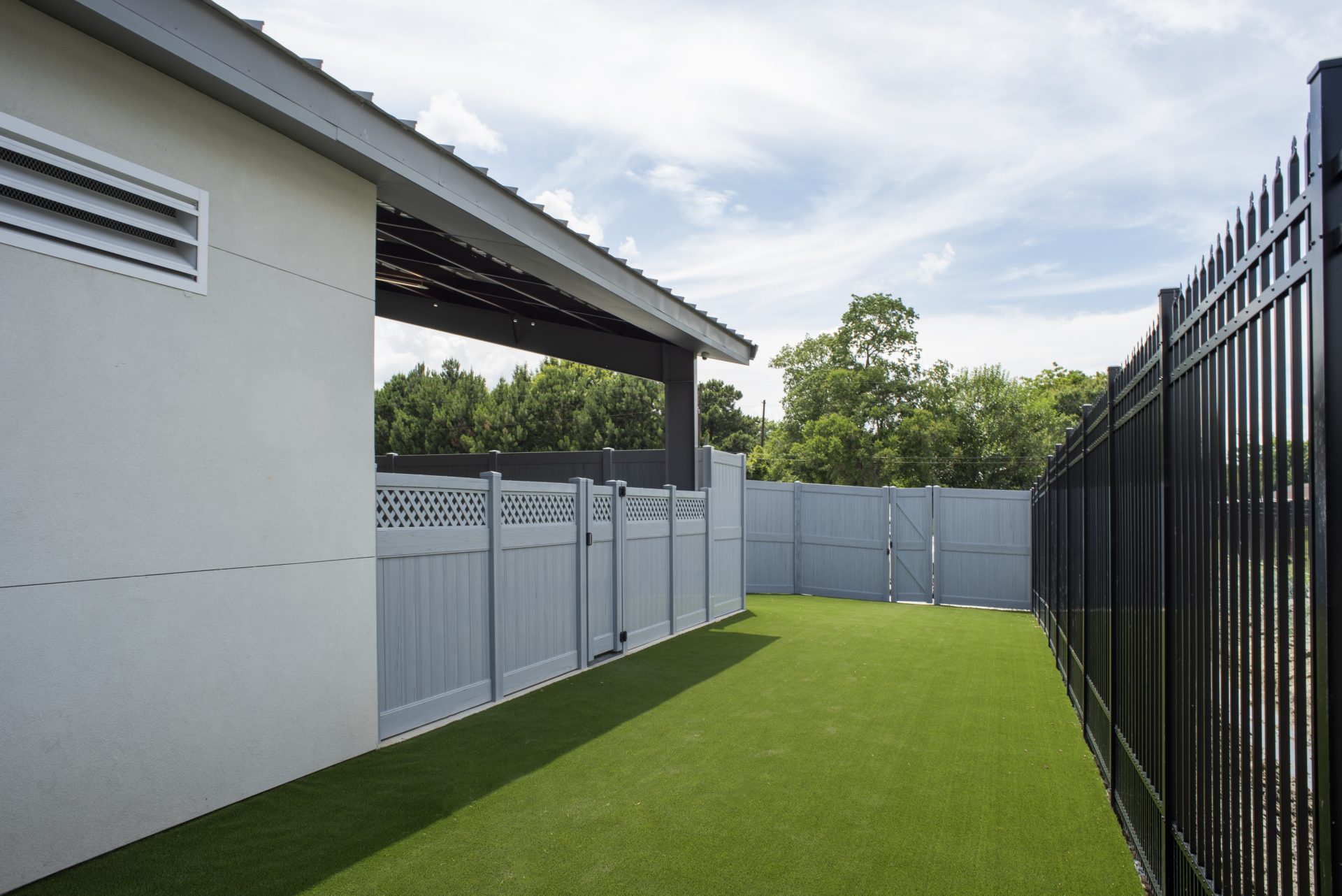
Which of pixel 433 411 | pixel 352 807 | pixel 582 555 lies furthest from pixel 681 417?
pixel 433 411

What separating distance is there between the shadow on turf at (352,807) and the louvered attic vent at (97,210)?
8.66 ft

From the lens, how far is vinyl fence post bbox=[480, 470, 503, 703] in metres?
6.69

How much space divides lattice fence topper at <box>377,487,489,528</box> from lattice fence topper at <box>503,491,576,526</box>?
400 mm

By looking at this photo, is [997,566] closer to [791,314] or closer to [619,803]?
[619,803]

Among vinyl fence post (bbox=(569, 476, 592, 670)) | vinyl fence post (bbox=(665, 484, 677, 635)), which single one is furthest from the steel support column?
vinyl fence post (bbox=(569, 476, 592, 670))

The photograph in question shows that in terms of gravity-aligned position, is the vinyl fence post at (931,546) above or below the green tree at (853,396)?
below

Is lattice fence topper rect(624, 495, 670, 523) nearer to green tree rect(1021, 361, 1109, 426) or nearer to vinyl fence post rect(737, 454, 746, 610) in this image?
vinyl fence post rect(737, 454, 746, 610)

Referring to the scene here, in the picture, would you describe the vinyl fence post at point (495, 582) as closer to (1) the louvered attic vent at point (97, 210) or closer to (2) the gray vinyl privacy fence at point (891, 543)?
(1) the louvered attic vent at point (97, 210)

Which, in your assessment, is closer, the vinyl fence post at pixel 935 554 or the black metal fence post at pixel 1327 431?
the black metal fence post at pixel 1327 431

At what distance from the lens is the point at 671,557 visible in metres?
10.5

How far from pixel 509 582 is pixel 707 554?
5052mm

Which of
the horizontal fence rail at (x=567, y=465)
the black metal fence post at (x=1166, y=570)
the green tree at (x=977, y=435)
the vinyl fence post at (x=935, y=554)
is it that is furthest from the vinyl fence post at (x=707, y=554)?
the green tree at (x=977, y=435)

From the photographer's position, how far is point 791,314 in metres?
41.9

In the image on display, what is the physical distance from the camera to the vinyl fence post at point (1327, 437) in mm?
1493
